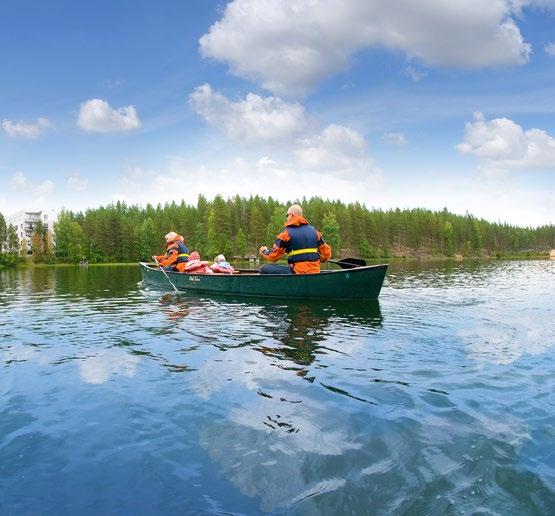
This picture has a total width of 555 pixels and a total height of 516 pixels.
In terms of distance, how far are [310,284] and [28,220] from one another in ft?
446

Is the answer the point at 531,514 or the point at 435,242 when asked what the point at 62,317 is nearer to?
the point at 531,514

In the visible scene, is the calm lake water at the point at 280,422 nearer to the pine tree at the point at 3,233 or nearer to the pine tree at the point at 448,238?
the pine tree at the point at 3,233

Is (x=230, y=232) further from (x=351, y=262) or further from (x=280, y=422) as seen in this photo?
(x=280, y=422)

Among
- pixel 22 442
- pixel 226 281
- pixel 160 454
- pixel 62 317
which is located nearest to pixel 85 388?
pixel 22 442

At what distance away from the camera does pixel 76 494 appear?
11.5 ft

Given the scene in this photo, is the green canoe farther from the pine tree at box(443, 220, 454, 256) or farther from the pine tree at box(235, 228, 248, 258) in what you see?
the pine tree at box(443, 220, 454, 256)

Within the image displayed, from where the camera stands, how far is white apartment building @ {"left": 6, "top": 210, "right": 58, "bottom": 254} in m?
123

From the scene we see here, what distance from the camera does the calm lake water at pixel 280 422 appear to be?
135 inches

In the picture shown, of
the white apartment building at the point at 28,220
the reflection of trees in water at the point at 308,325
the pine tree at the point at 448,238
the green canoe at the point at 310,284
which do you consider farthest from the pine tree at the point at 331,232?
the reflection of trees in water at the point at 308,325

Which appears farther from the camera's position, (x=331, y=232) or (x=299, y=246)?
(x=331, y=232)

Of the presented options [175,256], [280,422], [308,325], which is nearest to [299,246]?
[308,325]

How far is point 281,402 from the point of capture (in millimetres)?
5461

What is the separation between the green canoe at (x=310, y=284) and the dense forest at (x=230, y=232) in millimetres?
81717

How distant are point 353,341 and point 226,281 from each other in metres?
9.04
